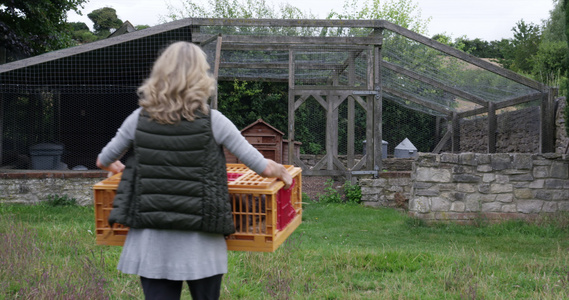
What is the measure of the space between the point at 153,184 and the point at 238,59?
11382mm

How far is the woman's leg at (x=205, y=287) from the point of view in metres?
2.45

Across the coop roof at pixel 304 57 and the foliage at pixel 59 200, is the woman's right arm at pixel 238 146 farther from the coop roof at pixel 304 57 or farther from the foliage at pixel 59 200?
the foliage at pixel 59 200

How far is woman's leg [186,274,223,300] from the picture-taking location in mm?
2453

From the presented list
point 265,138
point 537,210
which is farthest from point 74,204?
point 537,210

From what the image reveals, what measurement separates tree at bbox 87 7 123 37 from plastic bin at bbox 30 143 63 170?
1095 inches

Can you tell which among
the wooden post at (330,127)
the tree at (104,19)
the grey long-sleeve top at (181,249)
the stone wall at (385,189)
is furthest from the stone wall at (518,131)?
the tree at (104,19)

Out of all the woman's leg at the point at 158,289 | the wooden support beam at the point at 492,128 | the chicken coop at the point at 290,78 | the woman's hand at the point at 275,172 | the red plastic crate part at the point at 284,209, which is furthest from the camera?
the wooden support beam at the point at 492,128

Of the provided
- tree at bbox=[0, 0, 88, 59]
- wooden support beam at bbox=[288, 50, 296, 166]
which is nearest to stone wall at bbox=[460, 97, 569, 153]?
wooden support beam at bbox=[288, 50, 296, 166]

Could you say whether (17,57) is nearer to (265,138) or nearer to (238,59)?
(238,59)

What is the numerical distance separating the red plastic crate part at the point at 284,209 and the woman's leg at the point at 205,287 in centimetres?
50

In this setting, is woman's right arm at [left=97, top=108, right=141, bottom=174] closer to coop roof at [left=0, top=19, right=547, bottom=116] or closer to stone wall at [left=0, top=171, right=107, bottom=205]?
coop roof at [left=0, top=19, right=547, bottom=116]

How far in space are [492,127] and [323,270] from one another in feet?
32.9

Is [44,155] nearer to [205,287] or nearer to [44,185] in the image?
[44,185]

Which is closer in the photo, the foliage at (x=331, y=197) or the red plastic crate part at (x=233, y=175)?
the red plastic crate part at (x=233, y=175)
